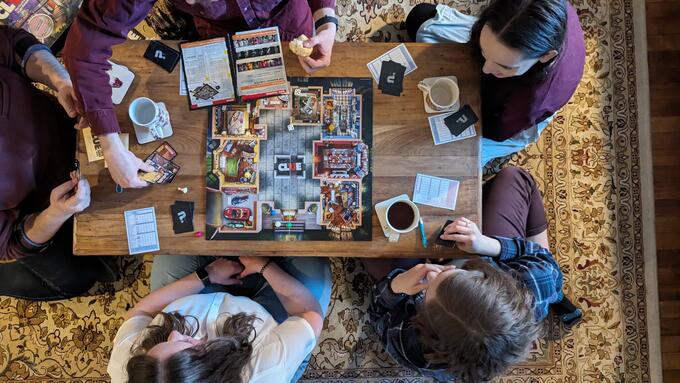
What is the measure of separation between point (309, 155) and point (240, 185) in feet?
0.81

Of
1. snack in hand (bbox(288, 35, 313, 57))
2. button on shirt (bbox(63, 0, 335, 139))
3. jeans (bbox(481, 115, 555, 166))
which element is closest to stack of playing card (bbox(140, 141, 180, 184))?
button on shirt (bbox(63, 0, 335, 139))

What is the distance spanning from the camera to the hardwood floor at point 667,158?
2242 millimetres

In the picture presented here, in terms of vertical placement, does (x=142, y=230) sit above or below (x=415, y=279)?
above

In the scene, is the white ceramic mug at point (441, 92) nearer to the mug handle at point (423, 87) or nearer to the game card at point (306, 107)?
the mug handle at point (423, 87)

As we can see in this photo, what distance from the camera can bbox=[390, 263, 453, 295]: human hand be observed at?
1.59 metres

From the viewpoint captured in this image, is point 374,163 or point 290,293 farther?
point 290,293

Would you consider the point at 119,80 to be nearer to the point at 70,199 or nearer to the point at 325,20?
the point at 70,199

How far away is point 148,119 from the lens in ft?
5.06

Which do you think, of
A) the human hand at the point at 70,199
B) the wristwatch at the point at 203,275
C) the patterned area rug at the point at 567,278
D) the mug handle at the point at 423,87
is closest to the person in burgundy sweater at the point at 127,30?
the human hand at the point at 70,199

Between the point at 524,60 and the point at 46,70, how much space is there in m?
1.56

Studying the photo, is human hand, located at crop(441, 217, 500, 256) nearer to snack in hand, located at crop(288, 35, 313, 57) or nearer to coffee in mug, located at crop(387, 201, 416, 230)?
coffee in mug, located at crop(387, 201, 416, 230)

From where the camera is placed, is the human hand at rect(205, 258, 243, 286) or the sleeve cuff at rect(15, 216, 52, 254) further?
the human hand at rect(205, 258, 243, 286)

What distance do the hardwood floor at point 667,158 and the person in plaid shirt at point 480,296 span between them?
0.75 metres

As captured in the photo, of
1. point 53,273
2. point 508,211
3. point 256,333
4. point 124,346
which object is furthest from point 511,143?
point 53,273
